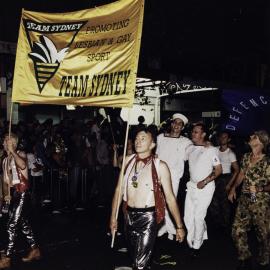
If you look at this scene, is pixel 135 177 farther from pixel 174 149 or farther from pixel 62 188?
pixel 62 188

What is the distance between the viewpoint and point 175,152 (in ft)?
25.1

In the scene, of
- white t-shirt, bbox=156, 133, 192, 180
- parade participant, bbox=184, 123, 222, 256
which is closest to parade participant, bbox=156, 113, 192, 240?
white t-shirt, bbox=156, 133, 192, 180

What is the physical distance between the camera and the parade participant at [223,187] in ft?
28.6

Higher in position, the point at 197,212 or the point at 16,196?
the point at 16,196

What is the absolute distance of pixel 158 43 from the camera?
14578 mm

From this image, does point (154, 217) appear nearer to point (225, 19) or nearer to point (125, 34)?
point (125, 34)

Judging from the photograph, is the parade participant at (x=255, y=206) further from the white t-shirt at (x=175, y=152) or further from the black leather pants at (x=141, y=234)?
the black leather pants at (x=141, y=234)

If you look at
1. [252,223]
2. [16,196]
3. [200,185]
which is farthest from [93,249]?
[252,223]

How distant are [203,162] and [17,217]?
9.35 feet

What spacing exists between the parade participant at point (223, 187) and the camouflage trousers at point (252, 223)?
2283mm

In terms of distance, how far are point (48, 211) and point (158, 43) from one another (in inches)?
267

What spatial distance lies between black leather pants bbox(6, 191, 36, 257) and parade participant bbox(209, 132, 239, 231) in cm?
384

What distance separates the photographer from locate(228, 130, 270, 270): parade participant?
617 centimetres

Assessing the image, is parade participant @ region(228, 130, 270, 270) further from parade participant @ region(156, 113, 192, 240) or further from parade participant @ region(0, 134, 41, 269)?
parade participant @ region(0, 134, 41, 269)
